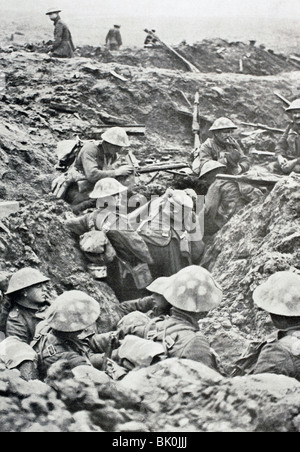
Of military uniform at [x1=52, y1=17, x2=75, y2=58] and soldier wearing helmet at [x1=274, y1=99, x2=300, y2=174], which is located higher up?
military uniform at [x1=52, y1=17, x2=75, y2=58]

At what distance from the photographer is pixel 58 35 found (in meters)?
9.07

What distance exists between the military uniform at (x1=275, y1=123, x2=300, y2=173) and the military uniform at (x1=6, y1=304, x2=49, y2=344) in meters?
4.16

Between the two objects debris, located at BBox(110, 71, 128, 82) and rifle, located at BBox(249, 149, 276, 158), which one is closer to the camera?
rifle, located at BBox(249, 149, 276, 158)

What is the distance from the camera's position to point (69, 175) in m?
8.27

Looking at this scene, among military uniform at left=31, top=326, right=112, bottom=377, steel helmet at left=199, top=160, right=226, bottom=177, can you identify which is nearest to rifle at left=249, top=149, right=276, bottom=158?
steel helmet at left=199, top=160, right=226, bottom=177

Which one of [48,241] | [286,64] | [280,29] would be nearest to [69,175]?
[48,241]

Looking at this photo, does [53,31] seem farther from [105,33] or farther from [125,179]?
[125,179]

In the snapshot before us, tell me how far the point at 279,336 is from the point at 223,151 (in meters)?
3.99

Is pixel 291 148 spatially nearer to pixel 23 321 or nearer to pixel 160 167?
pixel 160 167

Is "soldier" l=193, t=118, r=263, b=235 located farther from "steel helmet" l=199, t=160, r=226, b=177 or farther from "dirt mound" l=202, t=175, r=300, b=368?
"dirt mound" l=202, t=175, r=300, b=368

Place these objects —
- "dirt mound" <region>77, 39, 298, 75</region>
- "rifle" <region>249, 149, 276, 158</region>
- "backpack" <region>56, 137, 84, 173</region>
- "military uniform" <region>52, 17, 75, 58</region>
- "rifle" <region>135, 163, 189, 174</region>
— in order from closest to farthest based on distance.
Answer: "backpack" <region>56, 137, 84, 173</region> < "military uniform" <region>52, 17, 75, 58</region> < "rifle" <region>135, 163, 189, 174</region> < "rifle" <region>249, 149, 276, 158</region> < "dirt mound" <region>77, 39, 298, 75</region>

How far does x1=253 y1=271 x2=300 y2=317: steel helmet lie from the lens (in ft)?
18.2

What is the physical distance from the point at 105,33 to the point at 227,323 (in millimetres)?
4438
